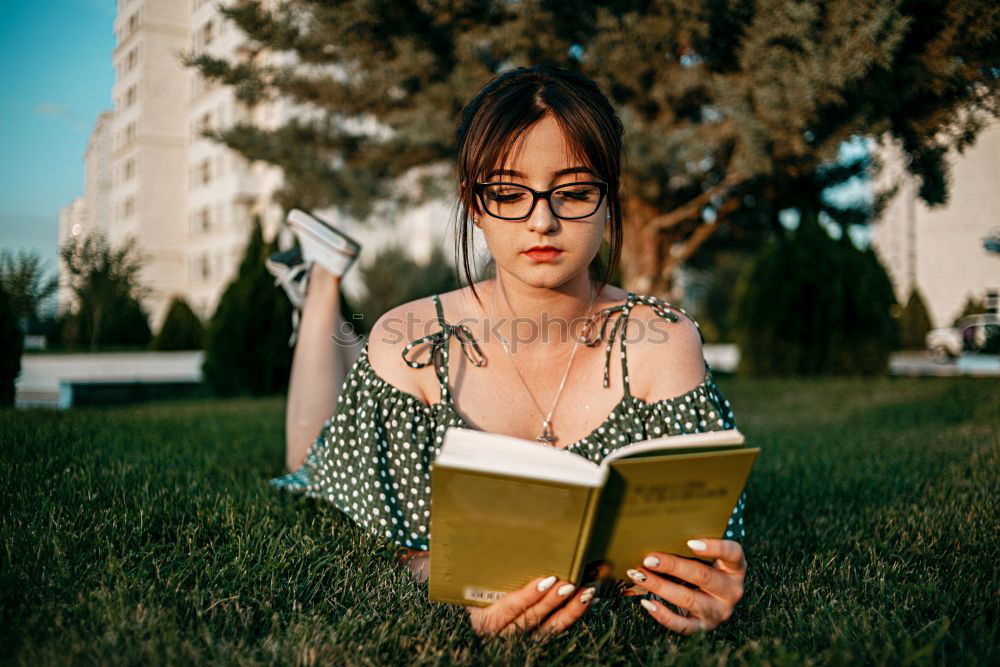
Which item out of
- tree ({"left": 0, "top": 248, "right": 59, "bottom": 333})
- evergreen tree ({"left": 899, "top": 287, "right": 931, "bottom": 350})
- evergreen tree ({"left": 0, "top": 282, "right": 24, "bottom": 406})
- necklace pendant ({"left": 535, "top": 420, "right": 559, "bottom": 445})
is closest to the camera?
necklace pendant ({"left": 535, "top": 420, "right": 559, "bottom": 445})

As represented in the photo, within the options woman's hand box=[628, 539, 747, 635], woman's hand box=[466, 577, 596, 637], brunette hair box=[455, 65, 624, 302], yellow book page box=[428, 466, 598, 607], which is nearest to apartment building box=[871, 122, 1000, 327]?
brunette hair box=[455, 65, 624, 302]

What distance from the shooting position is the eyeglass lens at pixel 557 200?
1905mm

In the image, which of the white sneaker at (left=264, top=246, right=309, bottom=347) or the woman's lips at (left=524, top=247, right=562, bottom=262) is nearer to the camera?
the woman's lips at (left=524, top=247, right=562, bottom=262)

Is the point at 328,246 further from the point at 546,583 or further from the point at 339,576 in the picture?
the point at 546,583

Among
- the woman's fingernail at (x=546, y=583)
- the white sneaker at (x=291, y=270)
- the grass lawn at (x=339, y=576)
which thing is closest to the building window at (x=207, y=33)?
the white sneaker at (x=291, y=270)

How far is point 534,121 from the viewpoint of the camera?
1.93 metres

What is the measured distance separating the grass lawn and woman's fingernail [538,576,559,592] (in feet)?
0.53

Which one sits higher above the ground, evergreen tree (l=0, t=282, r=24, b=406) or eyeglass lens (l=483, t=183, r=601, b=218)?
eyeglass lens (l=483, t=183, r=601, b=218)

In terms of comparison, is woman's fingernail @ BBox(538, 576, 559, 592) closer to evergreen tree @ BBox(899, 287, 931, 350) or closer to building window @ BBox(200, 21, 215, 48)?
building window @ BBox(200, 21, 215, 48)

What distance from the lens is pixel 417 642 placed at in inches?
62.9

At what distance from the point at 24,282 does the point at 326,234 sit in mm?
3046

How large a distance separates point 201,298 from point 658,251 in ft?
44.3

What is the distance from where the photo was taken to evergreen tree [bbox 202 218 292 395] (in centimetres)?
779

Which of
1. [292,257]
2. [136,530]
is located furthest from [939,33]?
[136,530]
